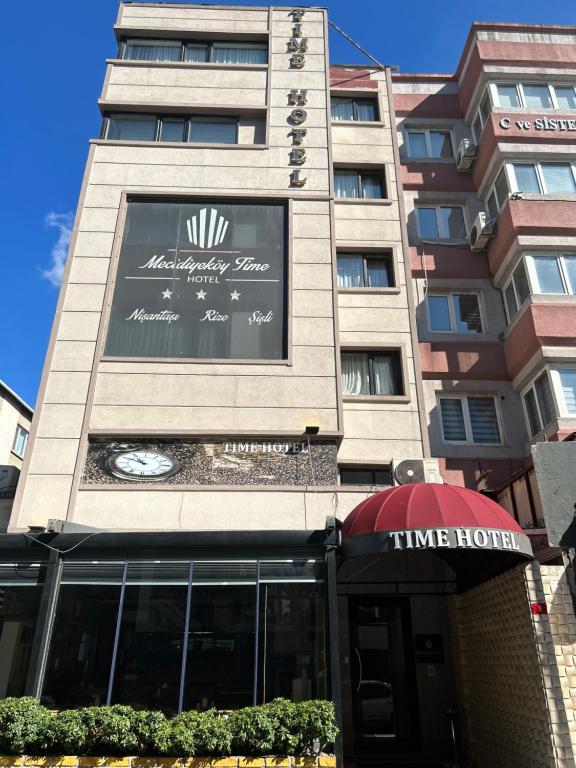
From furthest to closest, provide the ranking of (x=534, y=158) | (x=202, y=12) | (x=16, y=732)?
1. (x=202, y=12)
2. (x=534, y=158)
3. (x=16, y=732)

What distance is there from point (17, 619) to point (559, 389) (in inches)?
552

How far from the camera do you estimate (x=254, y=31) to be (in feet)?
66.0

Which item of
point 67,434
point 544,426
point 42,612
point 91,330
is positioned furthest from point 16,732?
point 544,426

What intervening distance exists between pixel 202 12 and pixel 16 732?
2197 centimetres

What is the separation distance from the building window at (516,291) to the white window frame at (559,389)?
238cm

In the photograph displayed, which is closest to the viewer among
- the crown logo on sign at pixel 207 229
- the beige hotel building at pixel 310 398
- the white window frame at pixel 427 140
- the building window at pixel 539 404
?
the beige hotel building at pixel 310 398

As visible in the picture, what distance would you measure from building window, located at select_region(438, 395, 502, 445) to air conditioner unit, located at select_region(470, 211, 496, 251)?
17.6 feet

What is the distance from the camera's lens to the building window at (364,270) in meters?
18.0

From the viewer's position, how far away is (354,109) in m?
21.2

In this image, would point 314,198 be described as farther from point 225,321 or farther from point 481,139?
point 481,139

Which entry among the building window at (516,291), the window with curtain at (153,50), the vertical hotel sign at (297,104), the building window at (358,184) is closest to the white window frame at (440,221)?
the building window at (358,184)

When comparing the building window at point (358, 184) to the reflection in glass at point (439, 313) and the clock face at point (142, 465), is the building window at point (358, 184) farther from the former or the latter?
the clock face at point (142, 465)

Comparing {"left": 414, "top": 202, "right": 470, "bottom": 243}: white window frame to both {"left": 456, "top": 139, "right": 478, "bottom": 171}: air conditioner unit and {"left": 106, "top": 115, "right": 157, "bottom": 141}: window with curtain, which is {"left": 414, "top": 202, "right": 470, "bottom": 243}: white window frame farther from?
{"left": 106, "top": 115, "right": 157, "bottom": 141}: window with curtain

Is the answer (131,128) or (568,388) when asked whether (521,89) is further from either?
(131,128)
